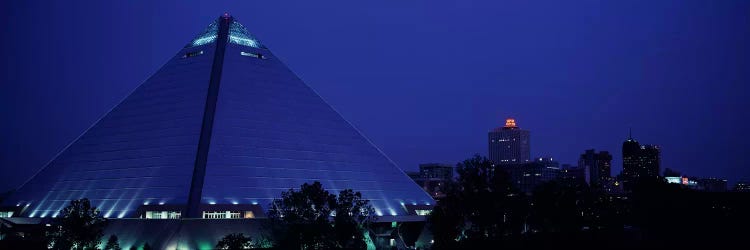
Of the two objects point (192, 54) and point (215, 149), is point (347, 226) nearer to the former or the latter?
point (215, 149)

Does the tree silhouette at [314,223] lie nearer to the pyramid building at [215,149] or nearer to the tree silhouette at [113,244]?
the pyramid building at [215,149]

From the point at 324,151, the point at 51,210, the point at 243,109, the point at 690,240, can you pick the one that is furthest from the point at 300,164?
the point at 690,240

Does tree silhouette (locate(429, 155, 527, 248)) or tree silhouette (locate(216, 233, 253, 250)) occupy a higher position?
tree silhouette (locate(429, 155, 527, 248))

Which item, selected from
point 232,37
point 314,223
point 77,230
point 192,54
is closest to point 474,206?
point 314,223

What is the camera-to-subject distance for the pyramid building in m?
51.6

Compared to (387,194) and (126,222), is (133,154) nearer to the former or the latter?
(126,222)

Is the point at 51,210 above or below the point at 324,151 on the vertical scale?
below

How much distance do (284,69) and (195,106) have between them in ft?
42.4

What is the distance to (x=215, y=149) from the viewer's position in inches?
2127

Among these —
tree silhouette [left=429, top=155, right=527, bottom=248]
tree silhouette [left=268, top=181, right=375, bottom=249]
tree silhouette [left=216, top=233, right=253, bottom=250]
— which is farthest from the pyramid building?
tree silhouette [left=429, top=155, right=527, bottom=248]

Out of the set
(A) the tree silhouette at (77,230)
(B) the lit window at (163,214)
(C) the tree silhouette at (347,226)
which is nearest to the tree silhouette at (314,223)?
(C) the tree silhouette at (347,226)

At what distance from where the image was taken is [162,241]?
4531cm

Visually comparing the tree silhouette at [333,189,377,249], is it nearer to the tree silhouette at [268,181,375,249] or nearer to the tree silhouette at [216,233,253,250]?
the tree silhouette at [268,181,375,249]

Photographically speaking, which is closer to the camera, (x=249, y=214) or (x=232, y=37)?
(x=249, y=214)
